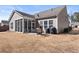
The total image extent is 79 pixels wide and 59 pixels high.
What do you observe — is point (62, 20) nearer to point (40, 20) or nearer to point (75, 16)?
point (75, 16)

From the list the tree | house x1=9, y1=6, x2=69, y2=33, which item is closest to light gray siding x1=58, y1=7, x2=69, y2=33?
house x1=9, y1=6, x2=69, y2=33

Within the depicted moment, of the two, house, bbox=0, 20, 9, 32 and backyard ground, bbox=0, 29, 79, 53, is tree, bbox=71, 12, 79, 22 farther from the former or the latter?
house, bbox=0, 20, 9, 32

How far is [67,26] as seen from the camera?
342 centimetres

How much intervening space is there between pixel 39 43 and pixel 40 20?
1.28 ft

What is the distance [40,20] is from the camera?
3.48 metres

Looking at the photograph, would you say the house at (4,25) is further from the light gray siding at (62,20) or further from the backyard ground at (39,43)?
the light gray siding at (62,20)

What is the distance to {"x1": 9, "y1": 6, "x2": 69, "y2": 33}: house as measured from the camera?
341cm

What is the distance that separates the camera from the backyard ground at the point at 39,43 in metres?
3.39

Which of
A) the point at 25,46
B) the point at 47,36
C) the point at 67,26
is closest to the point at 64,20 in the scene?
the point at 67,26

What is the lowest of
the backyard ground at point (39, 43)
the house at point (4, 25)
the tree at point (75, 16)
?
the backyard ground at point (39, 43)

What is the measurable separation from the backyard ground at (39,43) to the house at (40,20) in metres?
0.12

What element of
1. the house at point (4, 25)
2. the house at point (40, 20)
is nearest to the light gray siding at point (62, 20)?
the house at point (40, 20)

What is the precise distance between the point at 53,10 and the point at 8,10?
0.75 m
